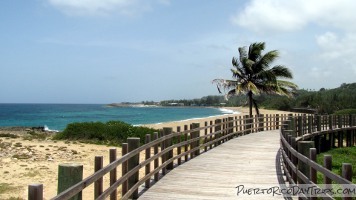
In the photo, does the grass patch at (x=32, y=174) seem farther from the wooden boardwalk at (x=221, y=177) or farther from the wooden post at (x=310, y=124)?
the wooden post at (x=310, y=124)

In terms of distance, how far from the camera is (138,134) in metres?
24.7

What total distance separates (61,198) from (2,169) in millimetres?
12794

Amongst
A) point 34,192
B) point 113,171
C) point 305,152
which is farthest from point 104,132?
point 34,192

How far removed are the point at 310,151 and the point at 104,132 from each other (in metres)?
20.4

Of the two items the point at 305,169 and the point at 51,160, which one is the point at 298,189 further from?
the point at 51,160

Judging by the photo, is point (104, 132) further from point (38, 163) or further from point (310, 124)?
point (310, 124)

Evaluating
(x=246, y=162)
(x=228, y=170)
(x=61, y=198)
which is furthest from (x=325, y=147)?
(x=61, y=198)

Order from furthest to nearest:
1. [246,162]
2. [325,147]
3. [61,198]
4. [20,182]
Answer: [325,147]
[20,182]
[246,162]
[61,198]

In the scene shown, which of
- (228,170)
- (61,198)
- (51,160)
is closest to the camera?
(61,198)

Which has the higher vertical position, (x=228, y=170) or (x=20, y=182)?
(x=228, y=170)

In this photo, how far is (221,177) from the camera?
9.62 meters

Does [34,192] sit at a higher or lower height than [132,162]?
higher

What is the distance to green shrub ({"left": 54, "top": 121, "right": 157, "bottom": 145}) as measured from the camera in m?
24.9

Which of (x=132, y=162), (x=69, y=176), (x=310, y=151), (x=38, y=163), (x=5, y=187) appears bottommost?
(x=5, y=187)
